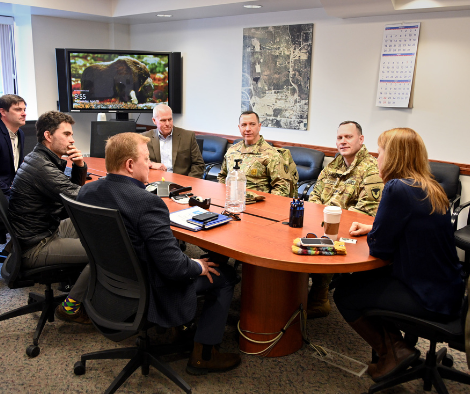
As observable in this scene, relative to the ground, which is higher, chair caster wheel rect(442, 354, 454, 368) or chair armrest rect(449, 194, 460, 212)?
chair armrest rect(449, 194, 460, 212)

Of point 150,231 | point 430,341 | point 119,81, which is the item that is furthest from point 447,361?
point 119,81

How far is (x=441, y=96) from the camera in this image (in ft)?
14.2

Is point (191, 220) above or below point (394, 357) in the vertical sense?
above

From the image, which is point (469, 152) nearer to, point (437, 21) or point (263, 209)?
point (437, 21)

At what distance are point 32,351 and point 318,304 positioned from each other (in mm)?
1817

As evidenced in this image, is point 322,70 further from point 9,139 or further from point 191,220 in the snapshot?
point 9,139

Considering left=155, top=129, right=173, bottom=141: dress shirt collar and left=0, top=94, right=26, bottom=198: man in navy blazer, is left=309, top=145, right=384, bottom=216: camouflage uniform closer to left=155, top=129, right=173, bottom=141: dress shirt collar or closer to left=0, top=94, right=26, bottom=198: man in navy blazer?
left=155, top=129, right=173, bottom=141: dress shirt collar

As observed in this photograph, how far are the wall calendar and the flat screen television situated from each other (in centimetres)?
303

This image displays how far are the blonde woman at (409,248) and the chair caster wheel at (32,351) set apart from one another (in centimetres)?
176

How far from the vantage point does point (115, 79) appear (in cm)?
634

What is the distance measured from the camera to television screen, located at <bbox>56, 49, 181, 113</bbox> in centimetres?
624

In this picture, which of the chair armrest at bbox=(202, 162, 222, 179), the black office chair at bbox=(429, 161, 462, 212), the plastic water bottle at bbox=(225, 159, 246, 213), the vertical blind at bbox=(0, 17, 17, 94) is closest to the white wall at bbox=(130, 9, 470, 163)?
the black office chair at bbox=(429, 161, 462, 212)

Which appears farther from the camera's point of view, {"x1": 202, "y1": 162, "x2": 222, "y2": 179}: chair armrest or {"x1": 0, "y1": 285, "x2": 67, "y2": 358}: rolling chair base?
{"x1": 202, "y1": 162, "x2": 222, "y2": 179}: chair armrest

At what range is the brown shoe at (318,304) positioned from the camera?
3068 millimetres
